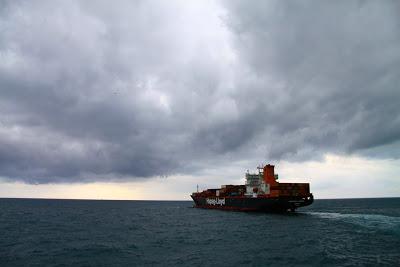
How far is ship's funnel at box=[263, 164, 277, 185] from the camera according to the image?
104 metres

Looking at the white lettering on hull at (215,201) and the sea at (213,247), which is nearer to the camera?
the sea at (213,247)

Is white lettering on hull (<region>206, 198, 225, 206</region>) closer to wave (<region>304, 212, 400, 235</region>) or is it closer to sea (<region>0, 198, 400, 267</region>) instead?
wave (<region>304, 212, 400, 235</region>)

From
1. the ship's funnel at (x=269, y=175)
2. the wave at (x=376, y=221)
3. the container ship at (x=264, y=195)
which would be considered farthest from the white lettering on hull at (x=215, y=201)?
the wave at (x=376, y=221)

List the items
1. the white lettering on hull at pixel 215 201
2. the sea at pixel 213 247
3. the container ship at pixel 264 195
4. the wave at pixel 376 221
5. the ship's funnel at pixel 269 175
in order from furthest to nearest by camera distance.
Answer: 1. the white lettering on hull at pixel 215 201
2. the ship's funnel at pixel 269 175
3. the container ship at pixel 264 195
4. the wave at pixel 376 221
5. the sea at pixel 213 247

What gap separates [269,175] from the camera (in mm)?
105312

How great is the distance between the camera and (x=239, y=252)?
4316cm

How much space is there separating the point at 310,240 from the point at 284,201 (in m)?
40.3

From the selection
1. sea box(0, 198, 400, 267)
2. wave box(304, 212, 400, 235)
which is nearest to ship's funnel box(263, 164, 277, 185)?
wave box(304, 212, 400, 235)

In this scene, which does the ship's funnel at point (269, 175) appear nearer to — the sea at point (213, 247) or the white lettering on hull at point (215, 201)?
the white lettering on hull at point (215, 201)

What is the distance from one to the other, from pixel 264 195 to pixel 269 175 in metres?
9.73

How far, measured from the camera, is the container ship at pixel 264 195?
304 ft

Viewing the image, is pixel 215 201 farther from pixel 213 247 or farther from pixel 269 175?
pixel 213 247

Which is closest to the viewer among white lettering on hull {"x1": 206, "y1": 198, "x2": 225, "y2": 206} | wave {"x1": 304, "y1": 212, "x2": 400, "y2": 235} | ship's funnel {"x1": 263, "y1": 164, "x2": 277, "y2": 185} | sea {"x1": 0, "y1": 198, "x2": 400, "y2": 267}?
sea {"x1": 0, "y1": 198, "x2": 400, "y2": 267}

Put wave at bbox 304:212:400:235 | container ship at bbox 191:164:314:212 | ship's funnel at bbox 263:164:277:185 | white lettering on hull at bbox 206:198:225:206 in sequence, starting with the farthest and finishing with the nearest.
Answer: white lettering on hull at bbox 206:198:225:206 < ship's funnel at bbox 263:164:277:185 < container ship at bbox 191:164:314:212 < wave at bbox 304:212:400:235
